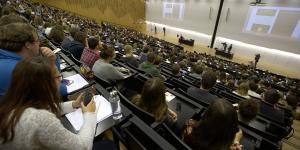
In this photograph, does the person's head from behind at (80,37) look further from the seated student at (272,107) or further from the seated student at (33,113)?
the seated student at (272,107)

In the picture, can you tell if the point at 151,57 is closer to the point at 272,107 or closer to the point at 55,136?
the point at 272,107

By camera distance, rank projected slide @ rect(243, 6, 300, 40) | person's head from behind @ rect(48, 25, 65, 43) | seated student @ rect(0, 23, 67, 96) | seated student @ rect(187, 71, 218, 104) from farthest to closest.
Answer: projected slide @ rect(243, 6, 300, 40)
person's head from behind @ rect(48, 25, 65, 43)
seated student @ rect(187, 71, 218, 104)
seated student @ rect(0, 23, 67, 96)

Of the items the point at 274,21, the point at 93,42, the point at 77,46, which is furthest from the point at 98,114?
the point at 274,21

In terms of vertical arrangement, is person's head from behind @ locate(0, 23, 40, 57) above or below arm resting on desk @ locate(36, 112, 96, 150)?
above

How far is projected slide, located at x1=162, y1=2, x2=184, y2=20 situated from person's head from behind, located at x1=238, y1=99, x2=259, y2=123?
18.0 m

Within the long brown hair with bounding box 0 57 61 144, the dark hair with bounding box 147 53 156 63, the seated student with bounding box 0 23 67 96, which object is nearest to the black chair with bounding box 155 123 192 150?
the long brown hair with bounding box 0 57 61 144

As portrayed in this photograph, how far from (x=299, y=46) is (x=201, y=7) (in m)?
Answer: 8.75

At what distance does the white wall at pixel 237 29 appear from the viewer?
39.7 feet

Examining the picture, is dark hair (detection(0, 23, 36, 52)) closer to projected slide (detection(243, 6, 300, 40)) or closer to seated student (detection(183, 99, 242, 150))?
seated student (detection(183, 99, 242, 150))

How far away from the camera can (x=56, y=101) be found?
1101mm

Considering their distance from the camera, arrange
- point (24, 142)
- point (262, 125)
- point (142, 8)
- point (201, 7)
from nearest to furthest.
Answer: point (24, 142)
point (262, 125)
point (201, 7)
point (142, 8)

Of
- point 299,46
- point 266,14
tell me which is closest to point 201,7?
point 266,14

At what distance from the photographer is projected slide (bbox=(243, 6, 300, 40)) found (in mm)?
11641

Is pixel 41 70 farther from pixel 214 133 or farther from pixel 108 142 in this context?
pixel 214 133
